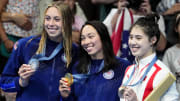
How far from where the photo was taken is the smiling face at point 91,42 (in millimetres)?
3168

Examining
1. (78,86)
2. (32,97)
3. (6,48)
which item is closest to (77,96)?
(78,86)

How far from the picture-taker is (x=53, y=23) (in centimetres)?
326

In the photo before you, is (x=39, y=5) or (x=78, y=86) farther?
(x=39, y=5)

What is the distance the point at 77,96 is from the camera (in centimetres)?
323

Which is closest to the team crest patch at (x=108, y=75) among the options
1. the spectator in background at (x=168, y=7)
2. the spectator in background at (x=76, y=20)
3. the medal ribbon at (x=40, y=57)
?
the medal ribbon at (x=40, y=57)

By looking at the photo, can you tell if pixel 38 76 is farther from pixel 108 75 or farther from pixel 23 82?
pixel 108 75

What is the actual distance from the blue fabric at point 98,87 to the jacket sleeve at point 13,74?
52 centimetres

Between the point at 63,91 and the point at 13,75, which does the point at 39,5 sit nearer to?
the point at 13,75

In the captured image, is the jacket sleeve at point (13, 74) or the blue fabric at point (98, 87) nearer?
the blue fabric at point (98, 87)

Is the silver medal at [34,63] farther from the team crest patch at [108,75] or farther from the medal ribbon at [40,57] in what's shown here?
the team crest patch at [108,75]

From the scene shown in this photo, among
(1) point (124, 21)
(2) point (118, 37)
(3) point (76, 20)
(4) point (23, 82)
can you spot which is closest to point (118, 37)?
(2) point (118, 37)

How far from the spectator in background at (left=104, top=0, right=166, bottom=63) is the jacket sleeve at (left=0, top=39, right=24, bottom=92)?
4.03 ft

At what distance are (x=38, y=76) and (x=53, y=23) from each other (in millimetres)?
521

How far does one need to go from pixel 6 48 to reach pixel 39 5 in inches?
26.9
